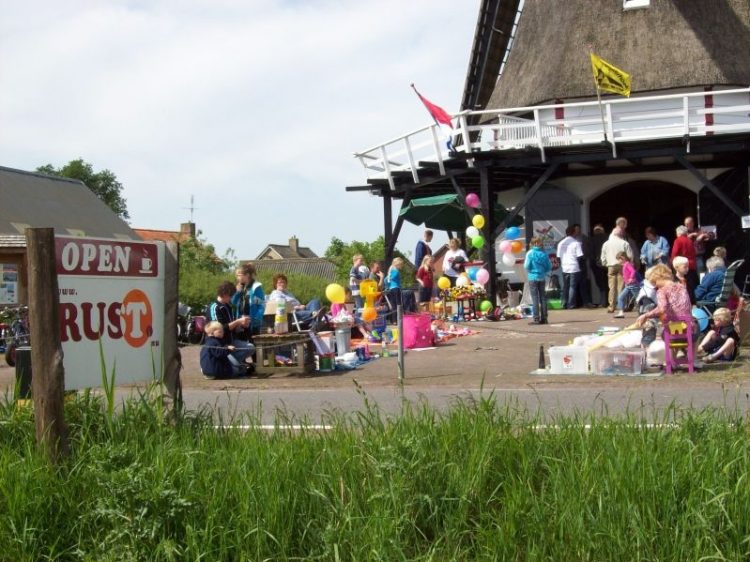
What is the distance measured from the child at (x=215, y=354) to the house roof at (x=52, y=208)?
31.0 metres

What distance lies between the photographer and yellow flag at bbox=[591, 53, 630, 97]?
24.0 meters

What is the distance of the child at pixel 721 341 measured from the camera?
1297cm

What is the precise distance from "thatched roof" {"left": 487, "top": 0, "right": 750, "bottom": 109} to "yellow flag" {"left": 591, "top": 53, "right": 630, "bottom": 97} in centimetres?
308

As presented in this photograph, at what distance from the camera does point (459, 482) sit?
5.20 metres

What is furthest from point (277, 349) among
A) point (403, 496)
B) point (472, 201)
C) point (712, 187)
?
point (712, 187)

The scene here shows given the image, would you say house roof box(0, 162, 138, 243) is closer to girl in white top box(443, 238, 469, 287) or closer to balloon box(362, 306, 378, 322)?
girl in white top box(443, 238, 469, 287)

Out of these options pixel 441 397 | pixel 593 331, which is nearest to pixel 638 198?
pixel 593 331

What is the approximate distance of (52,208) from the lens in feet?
160

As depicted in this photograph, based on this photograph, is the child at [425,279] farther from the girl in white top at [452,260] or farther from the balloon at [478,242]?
the balloon at [478,242]

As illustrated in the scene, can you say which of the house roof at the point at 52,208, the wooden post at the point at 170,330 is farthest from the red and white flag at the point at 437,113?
the house roof at the point at 52,208

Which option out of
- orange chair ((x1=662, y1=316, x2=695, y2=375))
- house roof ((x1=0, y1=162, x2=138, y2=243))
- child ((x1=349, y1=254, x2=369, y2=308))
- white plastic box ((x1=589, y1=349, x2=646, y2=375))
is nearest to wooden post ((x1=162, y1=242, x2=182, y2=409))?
white plastic box ((x1=589, y1=349, x2=646, y2=375))

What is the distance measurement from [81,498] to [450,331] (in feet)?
45.5

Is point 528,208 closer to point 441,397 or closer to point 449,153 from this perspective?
point 449,153

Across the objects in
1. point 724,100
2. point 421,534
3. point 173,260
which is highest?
point 724,100
